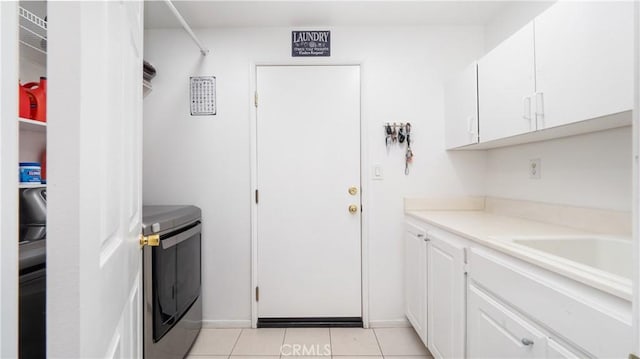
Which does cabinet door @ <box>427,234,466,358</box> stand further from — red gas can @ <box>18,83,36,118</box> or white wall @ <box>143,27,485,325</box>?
red gas can @ <box>18,83,36,118</box>

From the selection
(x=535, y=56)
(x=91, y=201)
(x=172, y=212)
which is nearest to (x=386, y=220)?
(x=535, y=56)

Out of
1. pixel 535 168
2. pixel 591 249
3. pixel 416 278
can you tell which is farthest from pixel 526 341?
pixel 535 168

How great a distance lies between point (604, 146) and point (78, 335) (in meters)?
2.04

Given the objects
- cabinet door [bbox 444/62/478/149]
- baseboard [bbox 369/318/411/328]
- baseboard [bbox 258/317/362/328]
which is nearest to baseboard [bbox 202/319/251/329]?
baseboard [bbox 258/317/362/328]

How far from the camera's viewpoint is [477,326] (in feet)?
3.97

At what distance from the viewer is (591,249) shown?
128cm

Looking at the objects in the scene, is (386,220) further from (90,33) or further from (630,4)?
(90,33)

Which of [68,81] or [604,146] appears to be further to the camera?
[604,146]

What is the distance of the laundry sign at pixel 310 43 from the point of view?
2.17 meters

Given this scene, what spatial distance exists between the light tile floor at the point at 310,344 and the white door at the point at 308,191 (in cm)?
16

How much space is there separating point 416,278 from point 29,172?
2.17m

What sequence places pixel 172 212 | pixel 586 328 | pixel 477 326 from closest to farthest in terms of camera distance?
pixel 586 328
pixel 477 326
pixel 172 212

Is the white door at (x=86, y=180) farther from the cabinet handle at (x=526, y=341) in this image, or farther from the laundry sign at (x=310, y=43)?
the laundry sign at (x=310, y=43)

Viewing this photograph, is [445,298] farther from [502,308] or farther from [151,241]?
[151,241]
